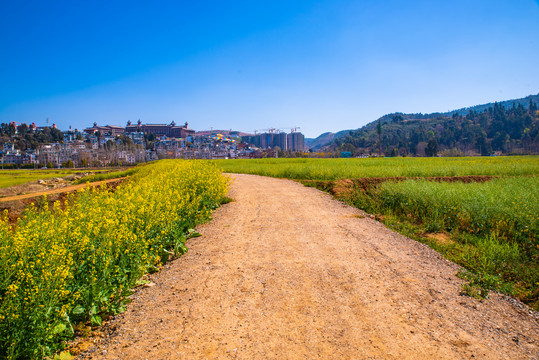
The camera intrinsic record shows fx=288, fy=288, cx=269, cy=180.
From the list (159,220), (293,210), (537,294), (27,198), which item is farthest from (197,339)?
(27,198)

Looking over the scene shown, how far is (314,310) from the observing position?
3.96 metres

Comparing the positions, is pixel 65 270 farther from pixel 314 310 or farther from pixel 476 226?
pixel 476 226

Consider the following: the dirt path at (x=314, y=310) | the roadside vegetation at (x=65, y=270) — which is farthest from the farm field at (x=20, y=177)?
the dirt path at (x=314, y=310)

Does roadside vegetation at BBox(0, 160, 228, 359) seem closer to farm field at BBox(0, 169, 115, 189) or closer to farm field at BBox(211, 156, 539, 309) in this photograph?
farm field at BBox(211, 156, 539, 309)

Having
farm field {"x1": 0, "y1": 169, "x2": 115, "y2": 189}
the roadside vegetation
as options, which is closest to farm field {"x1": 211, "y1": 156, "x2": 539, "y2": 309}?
the roadside vegetation

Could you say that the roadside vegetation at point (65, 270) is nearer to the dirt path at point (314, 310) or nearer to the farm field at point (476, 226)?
the dirt path at point (314, 310)

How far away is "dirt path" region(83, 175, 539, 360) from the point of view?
324 cm

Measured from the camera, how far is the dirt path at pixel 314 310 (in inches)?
128

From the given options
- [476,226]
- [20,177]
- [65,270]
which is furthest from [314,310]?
[20,177]

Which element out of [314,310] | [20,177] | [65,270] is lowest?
[314,310]

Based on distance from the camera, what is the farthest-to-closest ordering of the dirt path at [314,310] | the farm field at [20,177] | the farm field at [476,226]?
the farm field at [20,177], the farm field at [476,226], the dirt path at [314,310]

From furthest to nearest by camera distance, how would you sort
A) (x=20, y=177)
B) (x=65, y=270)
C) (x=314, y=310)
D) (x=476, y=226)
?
(x=20, y=177), (x=476, y=226), (x=314, y=310), (x=65, y=270)

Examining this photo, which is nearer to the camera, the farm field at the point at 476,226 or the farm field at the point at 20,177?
the farm field at the point at 476,226

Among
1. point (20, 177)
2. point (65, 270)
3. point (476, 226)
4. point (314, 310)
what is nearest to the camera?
point (65, 270)
